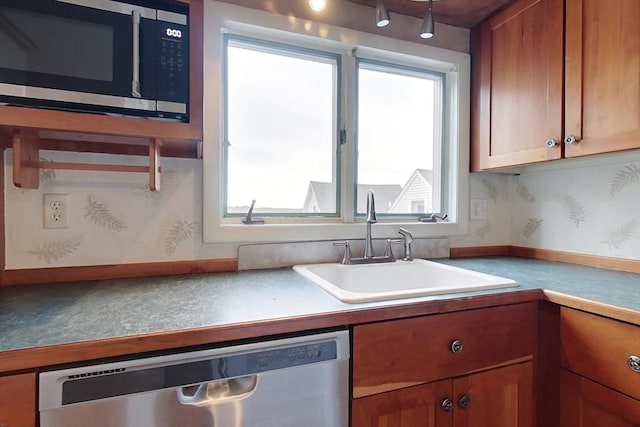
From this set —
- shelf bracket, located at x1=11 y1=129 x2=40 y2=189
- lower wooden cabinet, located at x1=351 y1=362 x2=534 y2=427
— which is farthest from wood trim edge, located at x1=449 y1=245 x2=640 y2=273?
shelf bracket, located at x1=11 y1=129 x2=40 y2=189

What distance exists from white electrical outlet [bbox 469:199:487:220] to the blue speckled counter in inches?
22.4

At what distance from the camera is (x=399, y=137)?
5.95 ft

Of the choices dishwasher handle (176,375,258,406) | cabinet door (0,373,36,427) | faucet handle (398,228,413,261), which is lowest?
dishwasher handle (176,375,258,406)

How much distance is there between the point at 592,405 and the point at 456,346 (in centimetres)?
45

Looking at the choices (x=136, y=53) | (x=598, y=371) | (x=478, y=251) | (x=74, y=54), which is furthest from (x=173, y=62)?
(x=478, y=251)

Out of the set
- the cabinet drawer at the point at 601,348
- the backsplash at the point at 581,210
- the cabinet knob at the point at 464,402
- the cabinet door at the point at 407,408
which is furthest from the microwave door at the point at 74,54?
the backsplash at the point at 581,210

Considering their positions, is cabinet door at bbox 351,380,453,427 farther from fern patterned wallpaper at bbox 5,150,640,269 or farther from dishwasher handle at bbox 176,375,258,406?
fern patterned wallpaper at bbox 5,150,640,269

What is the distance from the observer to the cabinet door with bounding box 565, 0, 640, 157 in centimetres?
110

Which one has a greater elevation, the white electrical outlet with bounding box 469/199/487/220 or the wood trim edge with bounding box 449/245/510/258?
the white electrical outlet with bounding box 469/199/487/220

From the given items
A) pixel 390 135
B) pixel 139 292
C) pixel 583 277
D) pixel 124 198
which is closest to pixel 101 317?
pixel 139 292

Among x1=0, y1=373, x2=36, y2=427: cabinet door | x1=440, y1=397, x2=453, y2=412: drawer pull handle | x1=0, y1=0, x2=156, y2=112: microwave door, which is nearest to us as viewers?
x1=0, y1=373, x2=36, y2=427: cabinet door

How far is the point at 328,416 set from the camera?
2.77ft

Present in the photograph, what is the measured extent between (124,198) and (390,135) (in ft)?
4.28

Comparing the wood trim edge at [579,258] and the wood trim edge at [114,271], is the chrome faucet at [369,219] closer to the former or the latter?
the wood trim edge at [114,271]
